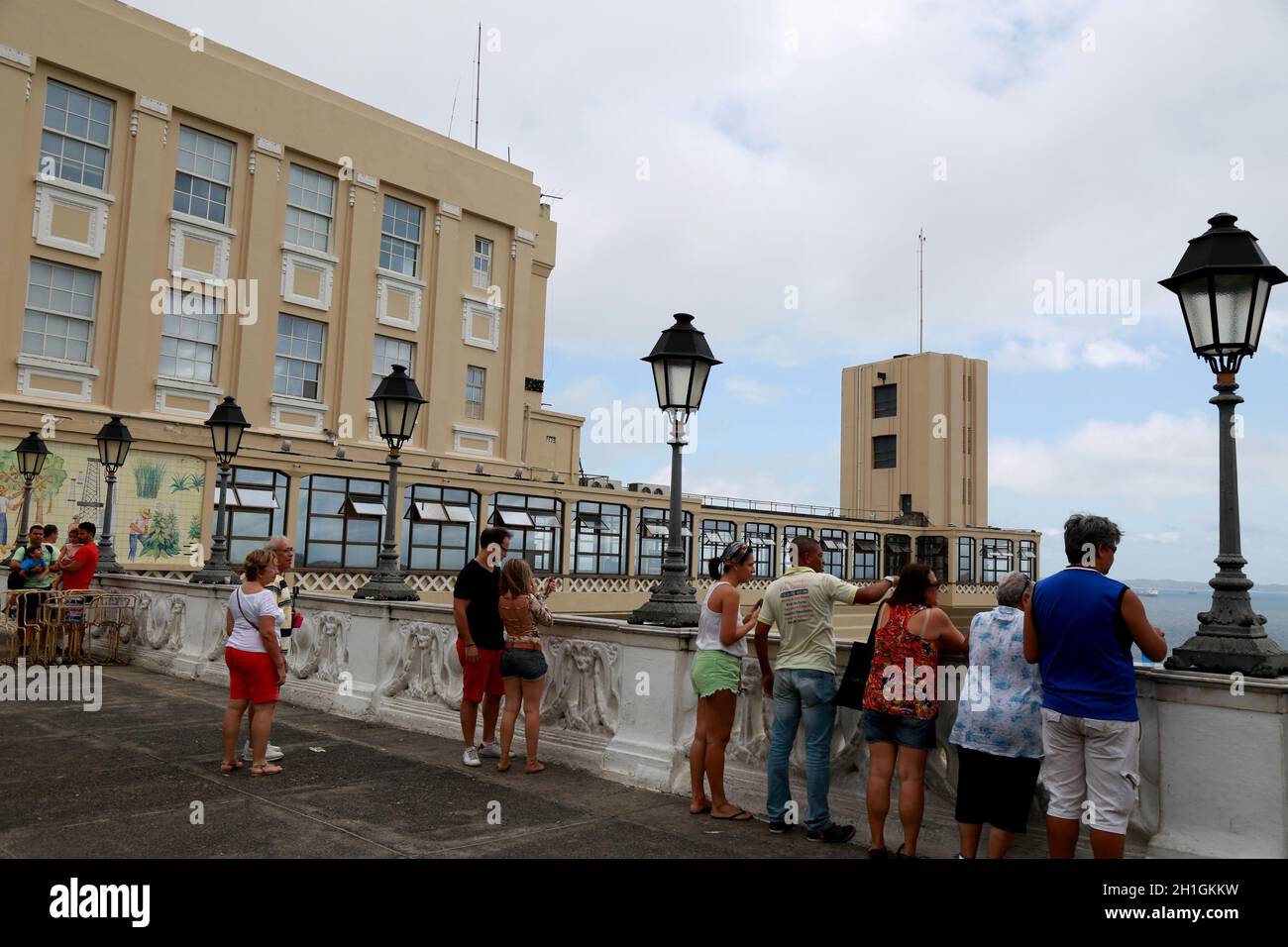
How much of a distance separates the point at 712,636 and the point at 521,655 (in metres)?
1.77

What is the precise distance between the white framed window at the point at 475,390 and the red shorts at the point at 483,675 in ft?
93.6

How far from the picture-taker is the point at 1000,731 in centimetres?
472

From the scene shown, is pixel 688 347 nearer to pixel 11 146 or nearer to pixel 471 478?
pixel 11 146

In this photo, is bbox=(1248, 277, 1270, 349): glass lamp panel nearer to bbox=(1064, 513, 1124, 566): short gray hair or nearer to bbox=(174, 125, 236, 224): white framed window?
bbox=(1064, 513, 1124, 566): short gray hair

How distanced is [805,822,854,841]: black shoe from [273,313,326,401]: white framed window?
27.4 meters

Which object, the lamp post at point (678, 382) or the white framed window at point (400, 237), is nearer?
the lamp post at point (678, 382)

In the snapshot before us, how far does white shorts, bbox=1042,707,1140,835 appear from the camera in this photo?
432 centimetres

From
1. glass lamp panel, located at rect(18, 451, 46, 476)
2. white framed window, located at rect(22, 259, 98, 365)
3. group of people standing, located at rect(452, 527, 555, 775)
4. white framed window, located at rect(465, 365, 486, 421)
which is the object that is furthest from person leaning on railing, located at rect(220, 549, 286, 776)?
white framed window, located at rect(465, 365, 486, 421)

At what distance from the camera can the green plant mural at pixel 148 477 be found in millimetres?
24641

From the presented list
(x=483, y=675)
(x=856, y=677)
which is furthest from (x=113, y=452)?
(x=856, y=677)

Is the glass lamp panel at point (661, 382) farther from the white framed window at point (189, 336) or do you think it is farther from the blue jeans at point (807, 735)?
the white framed window at point (189, 336)

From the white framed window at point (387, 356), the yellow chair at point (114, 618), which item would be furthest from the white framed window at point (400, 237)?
the yellow chair at point (114, 618)
